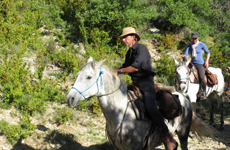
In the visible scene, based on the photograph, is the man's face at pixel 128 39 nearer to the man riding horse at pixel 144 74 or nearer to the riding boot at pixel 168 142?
the man riding horse at pixel 144 74

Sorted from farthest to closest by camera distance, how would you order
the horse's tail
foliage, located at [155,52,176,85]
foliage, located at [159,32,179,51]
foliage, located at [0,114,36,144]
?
foliage, located at [159,32,179,51], foliage, located at [155,52,176,85], foliage, located at [0,114,36,144], the horse's tail

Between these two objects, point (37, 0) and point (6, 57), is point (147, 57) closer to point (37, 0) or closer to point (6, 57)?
point (6, 57)

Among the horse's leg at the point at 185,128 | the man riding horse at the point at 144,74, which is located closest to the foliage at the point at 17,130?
the man riding horse at the point at 144,74

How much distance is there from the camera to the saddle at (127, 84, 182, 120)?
11.1 ft

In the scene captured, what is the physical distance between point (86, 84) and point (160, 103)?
1455 millimetres

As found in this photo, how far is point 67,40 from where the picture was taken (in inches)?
386

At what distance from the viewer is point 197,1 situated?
12141mm

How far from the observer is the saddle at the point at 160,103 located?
3383mm

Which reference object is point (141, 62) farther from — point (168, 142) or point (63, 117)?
point (63, 117)

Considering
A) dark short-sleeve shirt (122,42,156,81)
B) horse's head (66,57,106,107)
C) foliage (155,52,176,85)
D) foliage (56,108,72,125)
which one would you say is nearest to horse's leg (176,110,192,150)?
dark short-sleeve shirt (122,42,156,81)

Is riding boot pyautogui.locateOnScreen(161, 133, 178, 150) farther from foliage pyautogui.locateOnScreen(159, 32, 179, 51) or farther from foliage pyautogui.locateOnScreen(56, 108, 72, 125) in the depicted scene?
foliage pyautogui.locateOnScreen(159, 32, 179, 51)

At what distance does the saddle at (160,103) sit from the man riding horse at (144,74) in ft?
0.33

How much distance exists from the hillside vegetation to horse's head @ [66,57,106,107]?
2779 mm

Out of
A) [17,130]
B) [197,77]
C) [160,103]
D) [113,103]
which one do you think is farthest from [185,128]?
[17,130]
